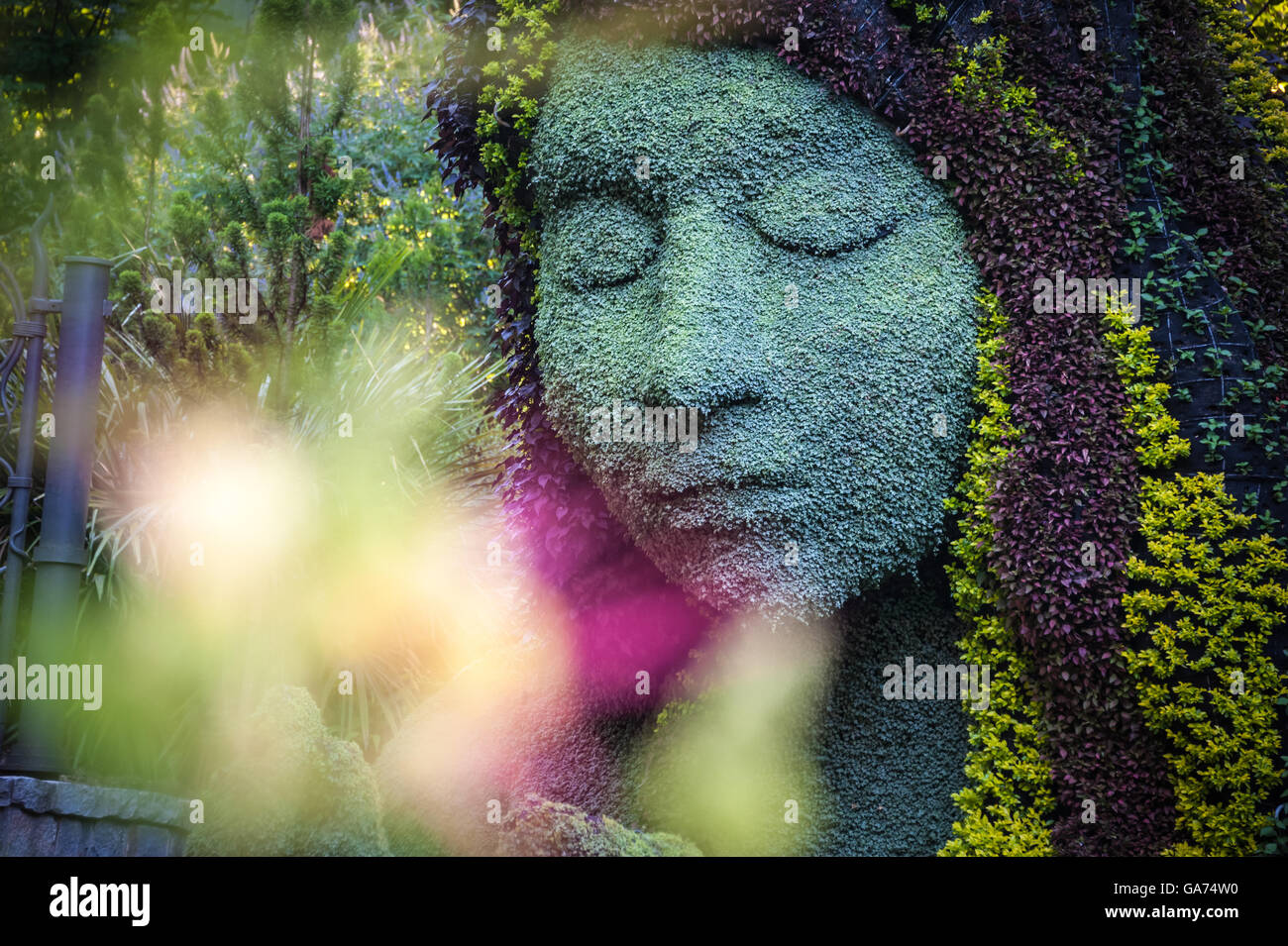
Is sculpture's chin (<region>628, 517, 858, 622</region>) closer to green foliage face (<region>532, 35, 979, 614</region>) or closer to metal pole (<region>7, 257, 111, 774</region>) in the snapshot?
green foliage face (<region>532, 35, 979, 614</region>)

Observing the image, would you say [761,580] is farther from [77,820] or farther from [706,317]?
[77,820]

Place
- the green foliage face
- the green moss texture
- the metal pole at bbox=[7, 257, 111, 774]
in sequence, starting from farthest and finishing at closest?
the metal pole at bbox=[7, 257, 111, 774], the green foliage face, the green moss texture

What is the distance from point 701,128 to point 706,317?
878mm

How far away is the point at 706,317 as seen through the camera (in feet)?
13.3

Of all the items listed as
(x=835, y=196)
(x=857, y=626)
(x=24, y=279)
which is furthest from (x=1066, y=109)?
(x=24, y=279)

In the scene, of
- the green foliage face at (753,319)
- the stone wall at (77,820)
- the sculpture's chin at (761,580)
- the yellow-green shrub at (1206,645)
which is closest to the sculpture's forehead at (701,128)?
the green foliage face at (753,319)

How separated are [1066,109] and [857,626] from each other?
7.55 ft

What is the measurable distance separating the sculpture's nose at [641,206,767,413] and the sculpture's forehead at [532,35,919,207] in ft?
0.72

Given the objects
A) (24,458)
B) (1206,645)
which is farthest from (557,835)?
(24,458)

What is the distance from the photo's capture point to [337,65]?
7.47 metres

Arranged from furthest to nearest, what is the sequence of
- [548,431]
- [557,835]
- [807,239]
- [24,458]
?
[24,458], [548,431], [807,239], [557,835]

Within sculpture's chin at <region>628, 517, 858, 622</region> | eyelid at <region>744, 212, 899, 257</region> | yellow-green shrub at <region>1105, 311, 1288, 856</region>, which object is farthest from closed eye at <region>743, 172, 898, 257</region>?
yellow-green shrub at <region>1105, 311, 1288, 856</region>

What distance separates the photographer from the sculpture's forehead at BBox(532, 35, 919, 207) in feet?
14.3
